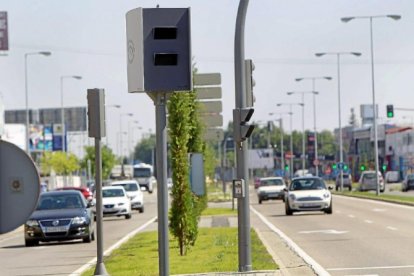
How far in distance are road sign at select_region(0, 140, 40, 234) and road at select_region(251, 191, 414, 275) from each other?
11.4 m

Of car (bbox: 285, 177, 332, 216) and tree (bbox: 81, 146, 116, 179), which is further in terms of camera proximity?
tree (bbox: 81, 146, 116, 179)

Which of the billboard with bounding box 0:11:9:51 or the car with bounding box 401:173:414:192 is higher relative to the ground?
the billboard with bounding box 0:11:9:51

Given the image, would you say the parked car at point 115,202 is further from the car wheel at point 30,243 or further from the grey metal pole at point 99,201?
the grey metal pole at point 99,201

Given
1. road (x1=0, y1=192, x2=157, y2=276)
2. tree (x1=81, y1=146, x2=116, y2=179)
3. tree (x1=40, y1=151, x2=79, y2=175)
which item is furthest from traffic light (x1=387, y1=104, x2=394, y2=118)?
tree (x1=81, y1=146, x2=116, y2=179)

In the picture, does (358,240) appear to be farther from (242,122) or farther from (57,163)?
(57,163)

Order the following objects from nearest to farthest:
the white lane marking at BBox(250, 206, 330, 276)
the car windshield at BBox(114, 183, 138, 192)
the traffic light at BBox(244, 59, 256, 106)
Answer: the traffic light at BBox(244, 59, 256, 106), the white lane marking at BBox(250, 206, 330, 276), the car windshield at BBox(114, 183, 138, 192)

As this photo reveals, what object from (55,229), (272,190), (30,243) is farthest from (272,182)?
(55,229)

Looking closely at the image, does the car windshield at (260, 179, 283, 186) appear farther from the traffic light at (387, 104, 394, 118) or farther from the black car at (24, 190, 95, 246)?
the black car at (24, 190, 95, 246)

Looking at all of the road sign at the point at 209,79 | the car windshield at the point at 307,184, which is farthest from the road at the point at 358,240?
the road sign at the point at 209,79

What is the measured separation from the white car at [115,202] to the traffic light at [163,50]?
38444mm

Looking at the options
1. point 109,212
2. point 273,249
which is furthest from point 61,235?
point 109,212

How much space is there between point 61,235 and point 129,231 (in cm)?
798

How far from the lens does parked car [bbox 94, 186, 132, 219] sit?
51188 mm

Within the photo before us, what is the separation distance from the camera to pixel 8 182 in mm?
9336
